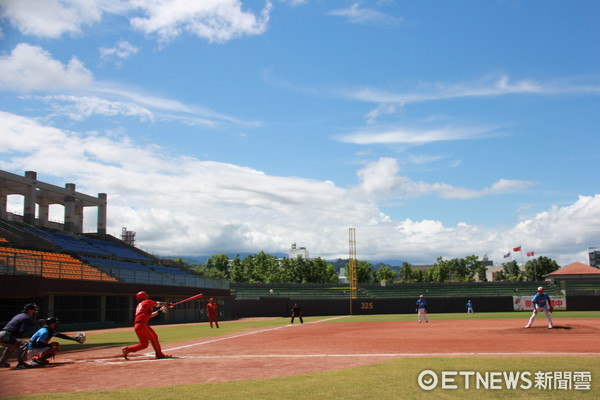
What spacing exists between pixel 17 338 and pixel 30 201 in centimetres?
3540

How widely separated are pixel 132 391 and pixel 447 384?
5.44m

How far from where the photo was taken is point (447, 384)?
30.2ft

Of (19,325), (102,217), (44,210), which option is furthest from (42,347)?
(102,217)

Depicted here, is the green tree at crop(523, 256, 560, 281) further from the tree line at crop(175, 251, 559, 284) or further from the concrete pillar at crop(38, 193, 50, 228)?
the concrete pillar at crop(38, 193, 50, 228)

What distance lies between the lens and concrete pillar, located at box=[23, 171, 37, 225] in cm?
4494

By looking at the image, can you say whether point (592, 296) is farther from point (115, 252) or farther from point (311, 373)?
point (311, 373)

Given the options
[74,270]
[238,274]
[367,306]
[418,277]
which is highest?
[74,270]

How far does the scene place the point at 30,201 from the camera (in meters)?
45.2

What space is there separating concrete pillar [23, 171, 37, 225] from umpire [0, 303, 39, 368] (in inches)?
1362

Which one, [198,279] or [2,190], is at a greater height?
[2,190]

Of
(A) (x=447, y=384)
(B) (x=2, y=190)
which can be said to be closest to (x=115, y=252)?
(B) (x=2, y=190)

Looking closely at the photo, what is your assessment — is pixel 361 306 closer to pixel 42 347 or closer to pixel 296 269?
pixel 42 347

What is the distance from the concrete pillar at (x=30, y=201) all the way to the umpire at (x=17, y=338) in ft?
113

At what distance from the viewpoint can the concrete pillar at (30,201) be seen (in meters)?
44.9
